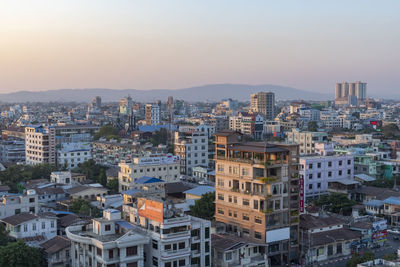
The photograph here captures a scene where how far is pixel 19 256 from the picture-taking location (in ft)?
63.2

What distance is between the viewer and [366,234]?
83.3ft

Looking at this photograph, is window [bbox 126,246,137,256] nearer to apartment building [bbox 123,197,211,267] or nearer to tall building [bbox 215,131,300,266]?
apartment building [bbox 123,197,211,267]

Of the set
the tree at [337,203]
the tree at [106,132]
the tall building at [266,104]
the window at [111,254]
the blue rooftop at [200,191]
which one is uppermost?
the tall building at [266,104]

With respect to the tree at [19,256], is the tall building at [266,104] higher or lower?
higher

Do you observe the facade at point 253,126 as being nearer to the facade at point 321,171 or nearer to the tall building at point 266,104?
the facade at point 321,171

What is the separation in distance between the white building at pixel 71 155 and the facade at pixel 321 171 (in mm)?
21031

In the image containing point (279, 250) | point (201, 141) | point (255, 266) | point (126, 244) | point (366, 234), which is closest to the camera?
point (126, 244)

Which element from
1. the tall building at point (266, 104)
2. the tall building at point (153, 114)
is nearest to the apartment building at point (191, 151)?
the tall building at point (153, 114)

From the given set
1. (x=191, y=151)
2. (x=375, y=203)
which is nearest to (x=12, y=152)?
(x=191, y=151)

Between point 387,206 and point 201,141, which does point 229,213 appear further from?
point 201,141

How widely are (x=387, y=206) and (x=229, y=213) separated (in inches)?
444

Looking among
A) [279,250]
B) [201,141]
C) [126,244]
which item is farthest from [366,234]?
[201,141]

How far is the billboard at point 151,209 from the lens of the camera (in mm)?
19141

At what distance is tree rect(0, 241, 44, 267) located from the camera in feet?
62.4
